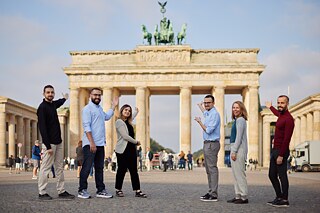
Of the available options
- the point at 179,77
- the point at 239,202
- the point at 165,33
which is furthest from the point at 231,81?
the point at 239,202

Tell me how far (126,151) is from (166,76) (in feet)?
172

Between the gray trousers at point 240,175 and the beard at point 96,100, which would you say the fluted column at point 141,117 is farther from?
the gray trousers at point 240,175

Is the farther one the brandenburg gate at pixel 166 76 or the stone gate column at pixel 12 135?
the stone gate column at pixel 12 135

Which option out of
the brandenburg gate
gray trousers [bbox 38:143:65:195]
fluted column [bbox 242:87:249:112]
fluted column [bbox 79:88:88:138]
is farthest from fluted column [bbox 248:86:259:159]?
gray trousers [bbox 38:143:65:195]

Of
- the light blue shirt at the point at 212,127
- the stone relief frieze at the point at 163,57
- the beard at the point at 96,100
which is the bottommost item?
the light blue shirt at the point at 212,127

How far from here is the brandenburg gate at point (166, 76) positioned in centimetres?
6469

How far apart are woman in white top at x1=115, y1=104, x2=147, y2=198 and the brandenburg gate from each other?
166 ft

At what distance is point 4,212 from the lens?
985 cm

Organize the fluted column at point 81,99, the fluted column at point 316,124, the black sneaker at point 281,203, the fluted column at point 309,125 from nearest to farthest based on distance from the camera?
1. the black sneaker at point 281,203
2. the fluted column at point 316,124
3. the fluted column at point 309,125
4. the fluted column at point 81,99

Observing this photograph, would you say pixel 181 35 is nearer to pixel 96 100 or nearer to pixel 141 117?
pixel 141 117

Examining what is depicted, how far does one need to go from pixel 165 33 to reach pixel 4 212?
60.5 meters

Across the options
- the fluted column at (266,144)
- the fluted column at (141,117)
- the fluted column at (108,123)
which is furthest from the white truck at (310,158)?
the fluted column at (108,123)

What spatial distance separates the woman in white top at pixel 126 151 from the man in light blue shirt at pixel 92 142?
49 centimetres

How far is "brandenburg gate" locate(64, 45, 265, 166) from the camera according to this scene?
64.7 meters
